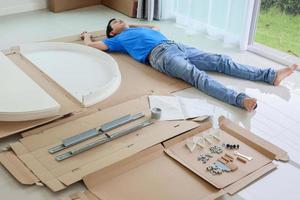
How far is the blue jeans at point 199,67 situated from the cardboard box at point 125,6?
43.7 inches

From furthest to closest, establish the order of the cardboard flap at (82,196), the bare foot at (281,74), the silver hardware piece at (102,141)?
the bare foot at (281,74) → the silver hardware piece at (102,141) → the cardboard flap at (82,196)

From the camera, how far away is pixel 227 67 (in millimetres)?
2854

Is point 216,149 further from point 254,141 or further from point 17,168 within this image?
point 17,168

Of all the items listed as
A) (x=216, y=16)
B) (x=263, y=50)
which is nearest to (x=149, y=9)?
(x=216, y=16)

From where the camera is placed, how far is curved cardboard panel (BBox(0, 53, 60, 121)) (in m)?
2.22

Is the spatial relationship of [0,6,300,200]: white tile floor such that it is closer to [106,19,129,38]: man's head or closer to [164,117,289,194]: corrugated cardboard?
[164,117,289,194]: corrugated cardboard

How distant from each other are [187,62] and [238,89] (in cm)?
36

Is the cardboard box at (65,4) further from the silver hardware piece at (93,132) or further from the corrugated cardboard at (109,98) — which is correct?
the silver hardware piece at (93,132)

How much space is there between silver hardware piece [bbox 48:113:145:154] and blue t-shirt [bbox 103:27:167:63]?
2.39ft

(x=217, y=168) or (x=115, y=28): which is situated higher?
(x=115, y=28)

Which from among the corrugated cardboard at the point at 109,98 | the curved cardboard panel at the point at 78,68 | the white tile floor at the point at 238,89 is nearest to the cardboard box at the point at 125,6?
the white tile floor at the point at 238,89

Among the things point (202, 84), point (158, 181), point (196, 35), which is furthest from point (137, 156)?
point (196, 35)

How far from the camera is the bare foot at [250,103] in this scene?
244cm

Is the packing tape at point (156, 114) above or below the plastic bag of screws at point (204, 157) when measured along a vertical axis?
above
